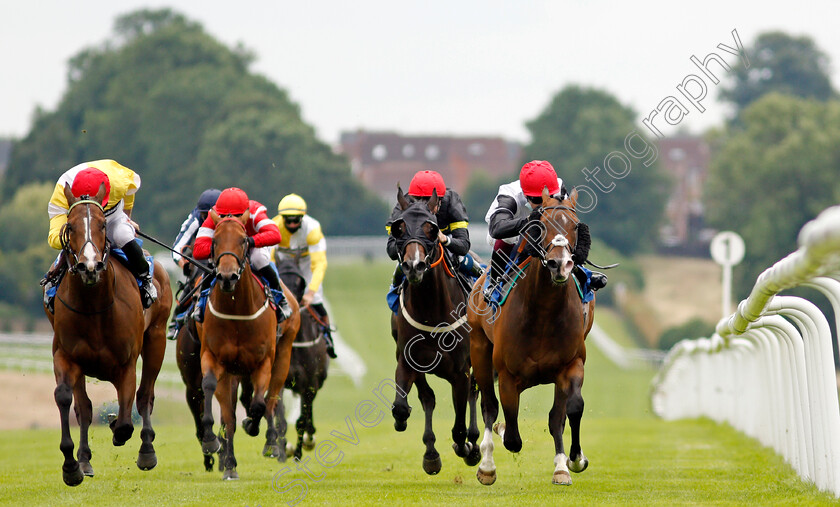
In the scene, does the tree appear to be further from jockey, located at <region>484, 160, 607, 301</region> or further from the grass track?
jockey, located at <region>484, 160, 607, 301</region>

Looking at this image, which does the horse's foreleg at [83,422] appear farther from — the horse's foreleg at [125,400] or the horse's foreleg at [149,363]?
the horse's foreleg at [149,363]

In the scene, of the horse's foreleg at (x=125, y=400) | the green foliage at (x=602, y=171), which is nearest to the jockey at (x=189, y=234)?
the horse's foreleg at (x=125, y=400)

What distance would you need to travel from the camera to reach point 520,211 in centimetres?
915

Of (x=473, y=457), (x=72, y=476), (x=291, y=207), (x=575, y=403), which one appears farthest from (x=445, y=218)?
(x=72, y=476)

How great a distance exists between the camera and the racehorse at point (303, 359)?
38.9 feet

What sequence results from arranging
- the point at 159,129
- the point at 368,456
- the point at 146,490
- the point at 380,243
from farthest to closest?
the point at 159,129
the point at 380,243
the point at 368,456
the point at 146,490

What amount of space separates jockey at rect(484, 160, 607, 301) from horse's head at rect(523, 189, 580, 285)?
0.32ft

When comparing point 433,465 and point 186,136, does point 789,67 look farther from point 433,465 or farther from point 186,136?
point 433,465

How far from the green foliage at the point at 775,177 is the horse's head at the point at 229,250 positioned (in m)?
38.3

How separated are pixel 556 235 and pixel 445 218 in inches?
93.0

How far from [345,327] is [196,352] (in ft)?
112

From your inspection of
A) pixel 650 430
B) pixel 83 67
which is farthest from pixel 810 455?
pixel 83 67

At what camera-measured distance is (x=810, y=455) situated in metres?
7.59

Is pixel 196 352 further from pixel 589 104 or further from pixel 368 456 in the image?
pixel 589 104
